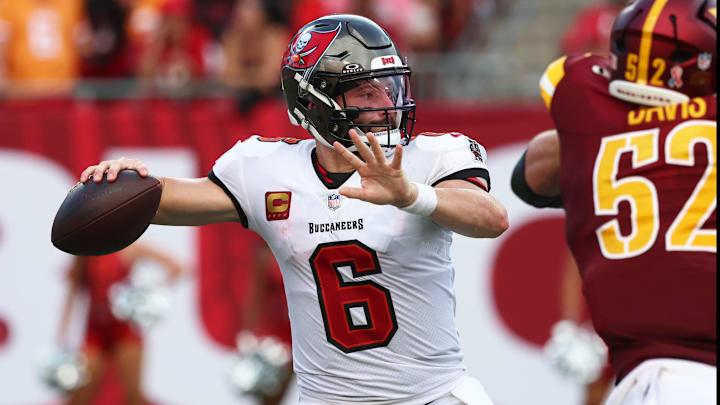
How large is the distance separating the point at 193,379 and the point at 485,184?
Result: 429 centimetres

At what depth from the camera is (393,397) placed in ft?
11.6

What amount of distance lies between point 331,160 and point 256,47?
4238 millimetres

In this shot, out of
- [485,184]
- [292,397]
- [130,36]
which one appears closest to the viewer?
[485,184]

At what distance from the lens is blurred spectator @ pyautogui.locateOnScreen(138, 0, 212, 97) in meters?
7.84

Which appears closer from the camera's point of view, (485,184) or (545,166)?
(485,184)

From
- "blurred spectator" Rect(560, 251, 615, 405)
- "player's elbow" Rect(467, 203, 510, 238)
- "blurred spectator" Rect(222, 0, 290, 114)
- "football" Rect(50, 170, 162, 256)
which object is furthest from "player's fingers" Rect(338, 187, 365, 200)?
"blurred spectator" Rect(222, 0, 290, 114)

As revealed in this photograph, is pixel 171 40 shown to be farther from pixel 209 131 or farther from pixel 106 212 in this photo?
pixel 106 212

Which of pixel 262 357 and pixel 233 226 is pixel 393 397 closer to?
pixel 262 357

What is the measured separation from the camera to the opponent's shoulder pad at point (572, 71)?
3855mm

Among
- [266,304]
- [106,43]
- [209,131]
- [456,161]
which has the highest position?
[456,161]

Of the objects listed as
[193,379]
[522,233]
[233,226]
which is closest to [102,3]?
[233,226]

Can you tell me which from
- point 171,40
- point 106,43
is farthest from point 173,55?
point 106,43

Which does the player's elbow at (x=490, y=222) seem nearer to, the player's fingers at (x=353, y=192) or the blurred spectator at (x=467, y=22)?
the player's fingers at (x=353, y=192)

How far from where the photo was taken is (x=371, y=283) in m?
3.54
